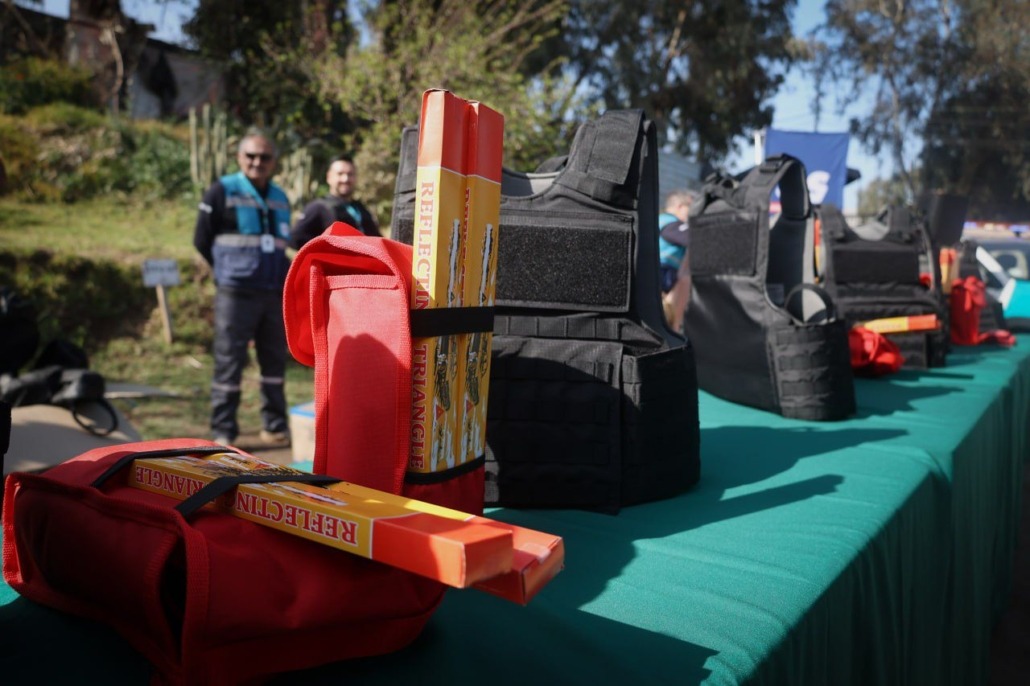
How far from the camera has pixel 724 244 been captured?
2.80 metres

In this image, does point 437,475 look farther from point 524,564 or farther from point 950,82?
point 950,82

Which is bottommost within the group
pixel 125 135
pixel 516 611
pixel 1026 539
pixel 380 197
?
pixel 1026 539

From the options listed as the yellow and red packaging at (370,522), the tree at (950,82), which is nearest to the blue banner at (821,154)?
the yellow and red packaging at (370,522)

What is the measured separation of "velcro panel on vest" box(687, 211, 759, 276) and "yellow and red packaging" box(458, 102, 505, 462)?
1.67 metres

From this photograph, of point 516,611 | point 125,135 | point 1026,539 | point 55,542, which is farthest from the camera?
point 125,135

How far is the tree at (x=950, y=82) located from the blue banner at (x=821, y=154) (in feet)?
77.7

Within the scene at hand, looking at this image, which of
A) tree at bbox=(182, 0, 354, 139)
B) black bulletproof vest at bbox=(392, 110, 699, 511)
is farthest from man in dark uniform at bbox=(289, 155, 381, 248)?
tree at bbox=(182, 0, 354, 139)

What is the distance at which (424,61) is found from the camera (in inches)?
405

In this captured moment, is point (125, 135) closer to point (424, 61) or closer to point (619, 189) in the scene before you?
point (424, 61)

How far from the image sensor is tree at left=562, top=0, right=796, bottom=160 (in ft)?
61.0

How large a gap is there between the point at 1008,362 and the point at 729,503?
10.0 feet

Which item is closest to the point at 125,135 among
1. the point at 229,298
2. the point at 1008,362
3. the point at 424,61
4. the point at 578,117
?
the point at 424,61

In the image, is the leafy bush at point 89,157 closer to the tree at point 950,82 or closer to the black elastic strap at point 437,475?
the black elastic strap at point 437,475

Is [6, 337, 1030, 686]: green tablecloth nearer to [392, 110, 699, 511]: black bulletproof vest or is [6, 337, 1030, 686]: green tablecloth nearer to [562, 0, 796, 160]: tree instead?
[392, 110, 699, 511]: black bulletproof vest
